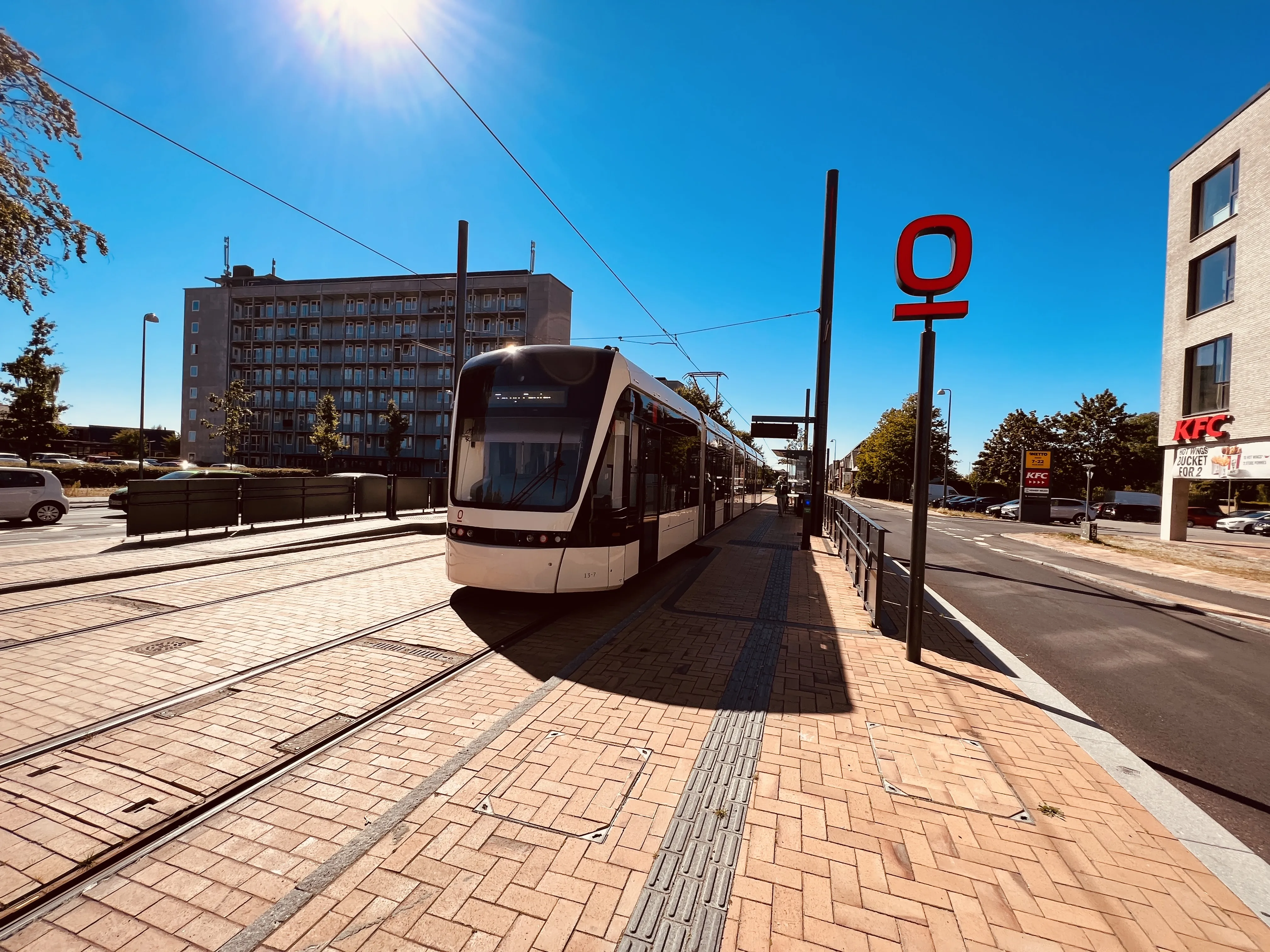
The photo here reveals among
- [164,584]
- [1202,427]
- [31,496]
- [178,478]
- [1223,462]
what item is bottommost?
[164,584]

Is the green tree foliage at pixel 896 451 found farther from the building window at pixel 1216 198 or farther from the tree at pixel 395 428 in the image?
the tree at pixel 395 428

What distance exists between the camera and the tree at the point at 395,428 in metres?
47.6

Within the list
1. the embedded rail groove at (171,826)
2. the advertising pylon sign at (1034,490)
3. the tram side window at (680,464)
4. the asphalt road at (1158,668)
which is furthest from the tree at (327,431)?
the advertising pylon sign at (1034,490)

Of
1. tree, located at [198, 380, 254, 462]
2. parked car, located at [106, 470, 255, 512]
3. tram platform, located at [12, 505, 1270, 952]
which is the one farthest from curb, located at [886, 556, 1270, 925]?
tree, located at [198, 380, 254, 462]

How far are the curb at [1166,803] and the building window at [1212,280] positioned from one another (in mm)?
22269

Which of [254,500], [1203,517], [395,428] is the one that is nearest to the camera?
[254,500]

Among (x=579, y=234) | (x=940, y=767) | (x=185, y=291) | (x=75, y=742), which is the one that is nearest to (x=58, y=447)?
(x=185, y=291)

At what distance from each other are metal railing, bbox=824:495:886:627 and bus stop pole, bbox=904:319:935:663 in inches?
37.3

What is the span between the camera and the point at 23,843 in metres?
2.62

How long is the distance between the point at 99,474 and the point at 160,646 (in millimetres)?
32067

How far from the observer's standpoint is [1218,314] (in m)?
18.8

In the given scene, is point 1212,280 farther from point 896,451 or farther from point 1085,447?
point 1085,447

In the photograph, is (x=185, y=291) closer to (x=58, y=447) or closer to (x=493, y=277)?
(x=58, y=447)

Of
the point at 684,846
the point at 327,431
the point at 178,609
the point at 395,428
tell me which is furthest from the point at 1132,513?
the point at 327,431
